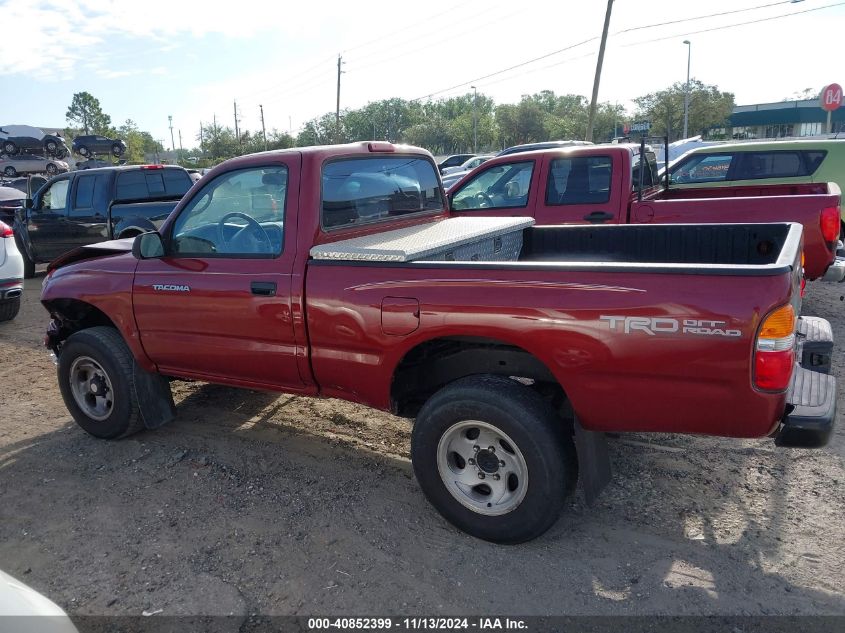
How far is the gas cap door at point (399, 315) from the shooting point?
3150mm

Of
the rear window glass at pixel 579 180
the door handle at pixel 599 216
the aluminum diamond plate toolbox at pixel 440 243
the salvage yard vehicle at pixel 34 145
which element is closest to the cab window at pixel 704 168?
the rear window glass at pixel 579 180

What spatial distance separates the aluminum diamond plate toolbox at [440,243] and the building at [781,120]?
177 ft

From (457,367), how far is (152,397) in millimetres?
2304

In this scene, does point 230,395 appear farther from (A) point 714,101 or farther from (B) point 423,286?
(A) point 714,101

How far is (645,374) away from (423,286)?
1.09m

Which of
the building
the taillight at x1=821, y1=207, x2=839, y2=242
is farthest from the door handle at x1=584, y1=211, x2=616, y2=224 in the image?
the building

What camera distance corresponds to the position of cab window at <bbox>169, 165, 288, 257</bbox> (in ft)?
12.3

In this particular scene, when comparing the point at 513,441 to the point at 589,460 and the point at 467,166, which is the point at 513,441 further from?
the point at 467,166

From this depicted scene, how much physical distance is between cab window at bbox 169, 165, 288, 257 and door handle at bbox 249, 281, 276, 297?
6.7 inches

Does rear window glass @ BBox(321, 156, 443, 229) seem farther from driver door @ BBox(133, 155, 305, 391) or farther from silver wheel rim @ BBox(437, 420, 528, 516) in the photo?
silver wheel rim @ BBox(437, 420, 528, 516)

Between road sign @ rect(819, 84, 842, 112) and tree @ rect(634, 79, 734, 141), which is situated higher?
tree @ rect(634, 79, 734, 141)

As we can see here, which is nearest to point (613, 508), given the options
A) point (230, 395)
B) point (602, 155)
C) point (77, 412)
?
point (230, 395)

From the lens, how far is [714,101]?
51.5 m

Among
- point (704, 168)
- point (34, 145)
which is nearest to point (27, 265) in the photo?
point (704, 168)
